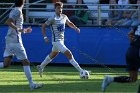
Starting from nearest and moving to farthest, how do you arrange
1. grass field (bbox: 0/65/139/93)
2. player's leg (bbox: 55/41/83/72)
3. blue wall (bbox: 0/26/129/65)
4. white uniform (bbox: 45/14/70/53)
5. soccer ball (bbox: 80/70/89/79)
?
grass field (bbox: 0/65/139/93) < soccer ball (bbox: 80/70/89/79) < player's leg (bbox: 55/41/83/72) < white uniform (bbox: 45/14/70/53) < blue wall (bbox: 0/26/129/65)

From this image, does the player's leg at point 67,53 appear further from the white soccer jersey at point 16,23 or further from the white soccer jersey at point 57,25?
the white soccer jersey at point 16,23

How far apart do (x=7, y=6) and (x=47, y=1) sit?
209cm

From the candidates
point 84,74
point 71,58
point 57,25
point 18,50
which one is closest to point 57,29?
point 57,25

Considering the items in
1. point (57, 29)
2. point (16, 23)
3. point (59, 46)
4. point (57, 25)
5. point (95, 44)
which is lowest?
point (95, 44)

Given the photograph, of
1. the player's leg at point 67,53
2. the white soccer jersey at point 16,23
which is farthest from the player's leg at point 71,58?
the white soccer jersey at point 16,23

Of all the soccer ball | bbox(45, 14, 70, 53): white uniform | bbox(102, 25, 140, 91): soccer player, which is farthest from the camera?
bbox(45, 14, 70, 53): white uniform

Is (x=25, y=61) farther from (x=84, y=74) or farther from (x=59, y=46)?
(x=59, y=46)

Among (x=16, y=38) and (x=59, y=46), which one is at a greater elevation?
(x=16, y=38)

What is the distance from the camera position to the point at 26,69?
13.7 meters

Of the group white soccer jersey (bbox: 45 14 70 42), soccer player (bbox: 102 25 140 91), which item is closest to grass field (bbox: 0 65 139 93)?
white soccer jersey (bbox: 45 14 70 42)

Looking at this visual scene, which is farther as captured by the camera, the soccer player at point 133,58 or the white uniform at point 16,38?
the white uniform at point 16,38

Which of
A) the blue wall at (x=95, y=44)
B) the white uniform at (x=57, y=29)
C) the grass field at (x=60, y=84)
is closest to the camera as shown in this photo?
the grass field at (x=60, y=84)

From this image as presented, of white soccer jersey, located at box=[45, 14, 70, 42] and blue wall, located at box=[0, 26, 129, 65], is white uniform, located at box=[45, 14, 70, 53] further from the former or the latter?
blue wall, located at box=[0, 26, 129, 65]

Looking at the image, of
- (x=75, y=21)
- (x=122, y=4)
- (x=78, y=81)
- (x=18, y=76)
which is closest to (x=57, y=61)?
(x=75, y=21)
